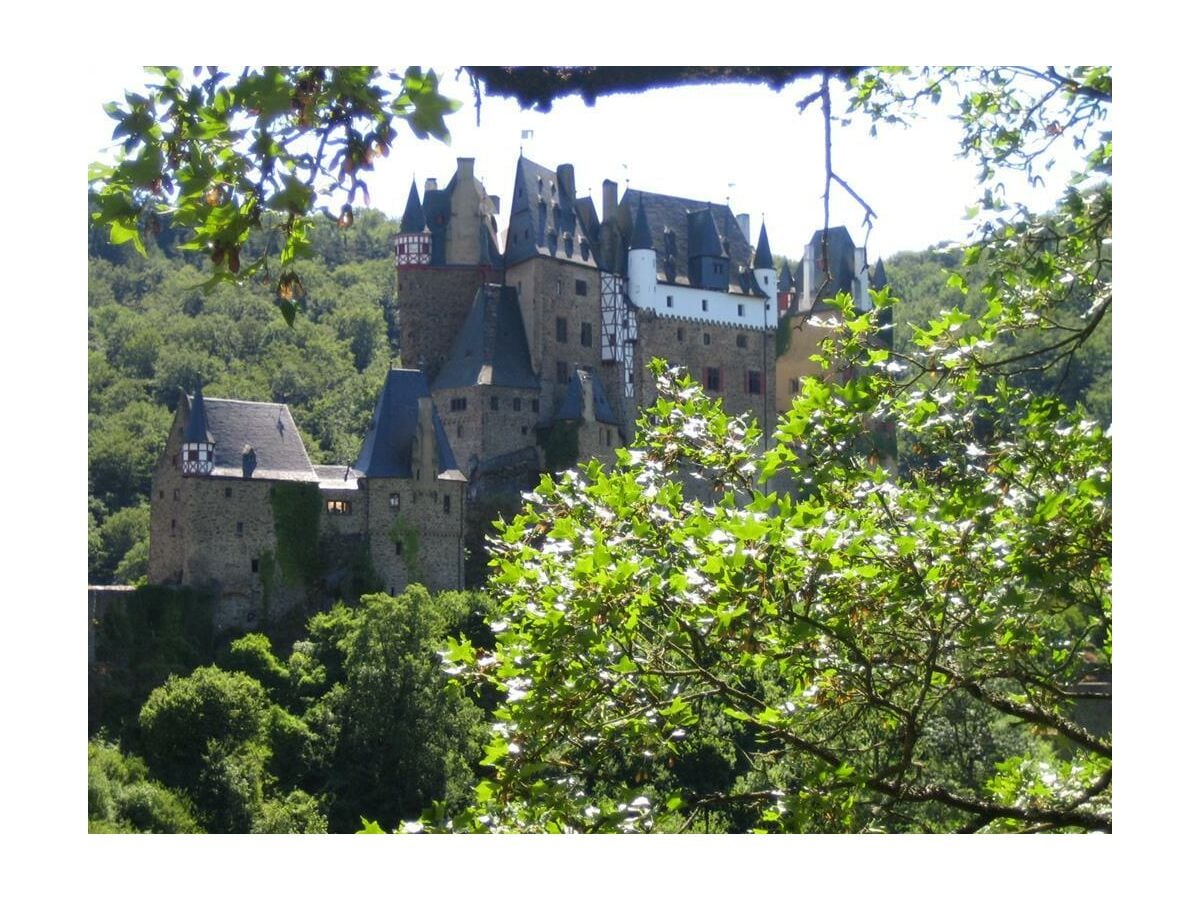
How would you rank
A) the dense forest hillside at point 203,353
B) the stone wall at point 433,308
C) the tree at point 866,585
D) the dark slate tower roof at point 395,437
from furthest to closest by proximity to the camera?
1. the dense forest hillside at point 203,353
2. the stone wall at point 433,308
3. the dark slate tower roof at point 395,437
4. the tree at point 866,585

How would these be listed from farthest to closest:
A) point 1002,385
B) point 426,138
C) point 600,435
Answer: point 600,435, point 1002,385, point 426,138

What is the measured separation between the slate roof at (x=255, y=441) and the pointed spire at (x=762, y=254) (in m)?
8.19

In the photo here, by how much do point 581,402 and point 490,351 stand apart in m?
1.46

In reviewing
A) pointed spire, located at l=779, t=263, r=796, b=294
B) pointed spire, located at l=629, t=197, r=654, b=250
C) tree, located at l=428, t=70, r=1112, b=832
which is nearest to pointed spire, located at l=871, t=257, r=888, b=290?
pointed spire, located at l=779, t=263, r=796, b=294

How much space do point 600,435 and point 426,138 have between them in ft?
69.4

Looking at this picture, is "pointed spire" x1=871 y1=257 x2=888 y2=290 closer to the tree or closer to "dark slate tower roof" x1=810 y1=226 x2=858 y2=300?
"dark slate tower roof" x1=810 y1=226 x2=858 y2=300

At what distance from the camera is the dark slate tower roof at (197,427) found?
23.1 meters

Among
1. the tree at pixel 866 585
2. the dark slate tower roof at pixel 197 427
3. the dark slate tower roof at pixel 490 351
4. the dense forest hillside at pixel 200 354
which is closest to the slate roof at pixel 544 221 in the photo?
the dark slate tower roof at pixel 490 351

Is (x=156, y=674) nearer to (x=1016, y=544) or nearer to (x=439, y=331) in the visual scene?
(x=439, y=331)

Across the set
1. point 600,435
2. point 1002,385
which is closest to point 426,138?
point 1002,385

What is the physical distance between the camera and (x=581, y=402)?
25562mm

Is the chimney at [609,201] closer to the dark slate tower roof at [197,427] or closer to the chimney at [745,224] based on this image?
the chimney at [745,224]
